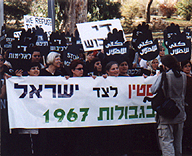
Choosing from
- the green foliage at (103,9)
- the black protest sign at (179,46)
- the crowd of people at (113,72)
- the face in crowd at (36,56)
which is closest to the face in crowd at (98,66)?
the crowd of people at (113,72)

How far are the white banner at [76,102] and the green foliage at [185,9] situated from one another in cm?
583

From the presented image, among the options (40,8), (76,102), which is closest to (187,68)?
(76,102)

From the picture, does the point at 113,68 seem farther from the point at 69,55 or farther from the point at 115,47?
the point at 69,55

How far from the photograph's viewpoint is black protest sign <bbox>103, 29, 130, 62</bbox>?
589cm

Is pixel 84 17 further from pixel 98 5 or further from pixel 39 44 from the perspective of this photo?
pixel 39 44

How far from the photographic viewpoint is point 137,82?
5805 mm

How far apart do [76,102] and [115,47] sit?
115 centimetres

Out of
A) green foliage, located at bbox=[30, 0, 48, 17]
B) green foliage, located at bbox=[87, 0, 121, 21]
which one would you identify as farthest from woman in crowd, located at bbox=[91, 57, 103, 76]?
green foliage, located at bbox=[30, 0, 48, 17]

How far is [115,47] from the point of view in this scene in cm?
591

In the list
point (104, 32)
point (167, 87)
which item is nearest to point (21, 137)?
point (167, 87)

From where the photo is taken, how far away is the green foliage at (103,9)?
16094 mm

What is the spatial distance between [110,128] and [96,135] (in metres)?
0.25

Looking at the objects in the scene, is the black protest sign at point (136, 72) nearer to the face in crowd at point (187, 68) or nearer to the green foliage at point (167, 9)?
the face in crowd at point (187, 68)

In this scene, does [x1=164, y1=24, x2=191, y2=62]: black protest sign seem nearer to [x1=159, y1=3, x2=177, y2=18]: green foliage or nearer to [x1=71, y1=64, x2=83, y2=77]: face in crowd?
[x1=71, y1=64, x2=83, y2=77]: face in crowd
